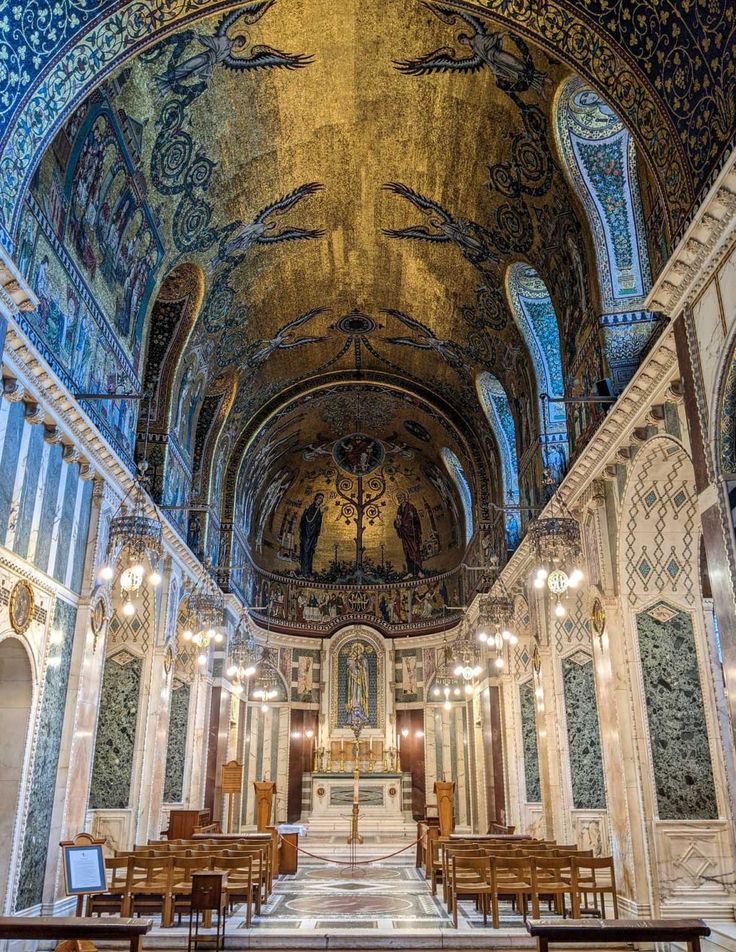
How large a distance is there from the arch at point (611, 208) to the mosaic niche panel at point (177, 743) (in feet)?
41.7

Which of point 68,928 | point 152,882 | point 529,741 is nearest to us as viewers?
point 68,928

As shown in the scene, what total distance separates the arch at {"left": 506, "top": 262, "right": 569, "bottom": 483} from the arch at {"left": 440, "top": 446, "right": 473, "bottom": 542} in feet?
31.7

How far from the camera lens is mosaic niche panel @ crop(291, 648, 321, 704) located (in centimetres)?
2956

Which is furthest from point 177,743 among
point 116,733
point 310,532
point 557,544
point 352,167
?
point 310,532

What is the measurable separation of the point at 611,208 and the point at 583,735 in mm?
9115

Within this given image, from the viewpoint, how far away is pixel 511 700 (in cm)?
1953

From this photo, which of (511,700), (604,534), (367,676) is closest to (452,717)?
(367,676)

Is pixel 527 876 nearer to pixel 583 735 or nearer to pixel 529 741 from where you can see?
pixel 583 735

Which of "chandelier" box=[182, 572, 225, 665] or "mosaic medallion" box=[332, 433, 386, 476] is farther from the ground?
"mosaic medallion" box=[332, 433, 386, 476]

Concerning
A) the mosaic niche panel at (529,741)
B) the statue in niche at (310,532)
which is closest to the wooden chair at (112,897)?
the mosaic niche panel at (529,741)

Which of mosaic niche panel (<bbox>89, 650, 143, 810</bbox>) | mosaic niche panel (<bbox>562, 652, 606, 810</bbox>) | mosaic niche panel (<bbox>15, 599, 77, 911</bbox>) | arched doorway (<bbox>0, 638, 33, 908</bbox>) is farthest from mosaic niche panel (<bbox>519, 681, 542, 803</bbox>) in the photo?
arched doorway (<bbox>0, 638, 33, 908</bbox>)

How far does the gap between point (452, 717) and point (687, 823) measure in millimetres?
18817

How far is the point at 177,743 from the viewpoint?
60.9 ft

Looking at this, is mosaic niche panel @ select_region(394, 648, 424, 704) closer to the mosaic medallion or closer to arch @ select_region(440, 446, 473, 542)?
arch @ select_region(440, 446, 473, 542)
